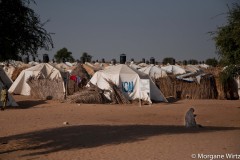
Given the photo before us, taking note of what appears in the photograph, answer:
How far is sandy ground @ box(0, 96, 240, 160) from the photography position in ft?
30.4

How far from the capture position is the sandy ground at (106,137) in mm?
9273

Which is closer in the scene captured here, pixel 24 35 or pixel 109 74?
pixel 24 35

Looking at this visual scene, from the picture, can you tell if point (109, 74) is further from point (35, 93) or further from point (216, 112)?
point (216, 112)

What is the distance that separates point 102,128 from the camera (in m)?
13.2

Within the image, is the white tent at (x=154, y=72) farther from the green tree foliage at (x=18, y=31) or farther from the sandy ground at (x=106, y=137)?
the green tree foliage at (x=18, y=31)

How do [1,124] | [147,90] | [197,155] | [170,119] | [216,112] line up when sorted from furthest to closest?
[147,90] → [216,112] → [170,119] → [1,124] → [197,155]

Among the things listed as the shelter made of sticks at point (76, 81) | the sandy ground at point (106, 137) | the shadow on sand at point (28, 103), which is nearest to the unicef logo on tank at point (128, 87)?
the shelter made of sticks at point (76, 81)

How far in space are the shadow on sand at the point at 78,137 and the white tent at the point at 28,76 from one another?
14.3 metres

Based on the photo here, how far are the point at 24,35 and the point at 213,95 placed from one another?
1965 centimetres

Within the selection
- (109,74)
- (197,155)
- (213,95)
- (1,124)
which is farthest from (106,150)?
(213,95)

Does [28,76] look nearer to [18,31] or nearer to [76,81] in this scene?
[76,81]

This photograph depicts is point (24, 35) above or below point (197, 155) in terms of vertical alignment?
above

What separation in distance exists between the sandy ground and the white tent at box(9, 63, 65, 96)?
858cm

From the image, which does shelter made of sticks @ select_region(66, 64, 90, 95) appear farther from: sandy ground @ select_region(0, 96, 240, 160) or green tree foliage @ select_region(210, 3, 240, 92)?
green tree foliage @ select_region(210, 3, 240, 92)
